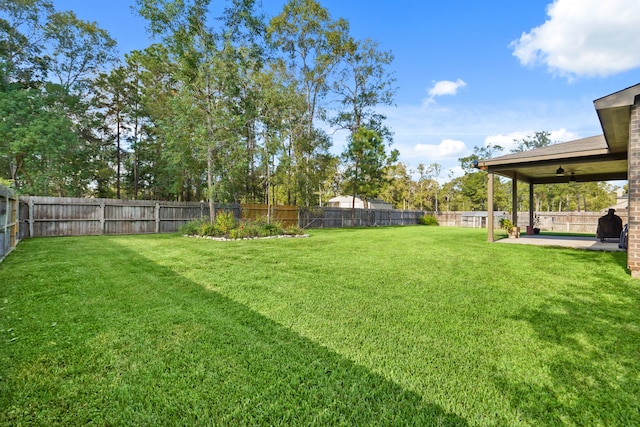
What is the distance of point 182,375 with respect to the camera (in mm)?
1929

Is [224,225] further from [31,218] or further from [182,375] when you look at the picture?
[182,375]

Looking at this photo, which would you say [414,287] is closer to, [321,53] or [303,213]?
[303,213]

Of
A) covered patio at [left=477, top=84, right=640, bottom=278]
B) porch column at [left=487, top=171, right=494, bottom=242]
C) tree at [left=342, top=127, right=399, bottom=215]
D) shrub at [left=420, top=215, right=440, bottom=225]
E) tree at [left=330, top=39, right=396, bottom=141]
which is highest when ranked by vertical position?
tree at [left=330, top=39, right=396, bottom=141]

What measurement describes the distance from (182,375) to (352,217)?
19426mm

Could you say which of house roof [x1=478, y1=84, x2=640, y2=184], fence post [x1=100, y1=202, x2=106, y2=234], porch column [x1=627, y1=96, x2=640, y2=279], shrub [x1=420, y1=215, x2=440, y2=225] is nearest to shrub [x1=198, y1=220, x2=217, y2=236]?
fence post [x1=100, y1=202, x2=106, y2=234]

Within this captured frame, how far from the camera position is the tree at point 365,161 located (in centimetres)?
2078

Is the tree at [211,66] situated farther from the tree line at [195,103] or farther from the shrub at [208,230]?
the shrub at [208,230]

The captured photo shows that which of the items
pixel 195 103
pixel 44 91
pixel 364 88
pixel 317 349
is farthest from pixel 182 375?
pixel 364 88

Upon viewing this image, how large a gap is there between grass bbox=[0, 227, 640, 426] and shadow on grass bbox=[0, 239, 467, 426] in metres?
0.01

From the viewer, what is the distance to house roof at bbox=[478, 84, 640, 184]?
185 inches

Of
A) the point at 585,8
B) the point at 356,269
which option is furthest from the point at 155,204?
the point at 585,8

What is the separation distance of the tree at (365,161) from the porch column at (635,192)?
1637 cm

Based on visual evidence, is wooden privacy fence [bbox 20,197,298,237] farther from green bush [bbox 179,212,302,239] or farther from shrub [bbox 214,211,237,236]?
shrub [bbox 214,211,237,236]

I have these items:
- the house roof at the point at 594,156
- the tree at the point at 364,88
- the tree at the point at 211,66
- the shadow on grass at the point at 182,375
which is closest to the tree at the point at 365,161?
the tree at the point at 364,88
